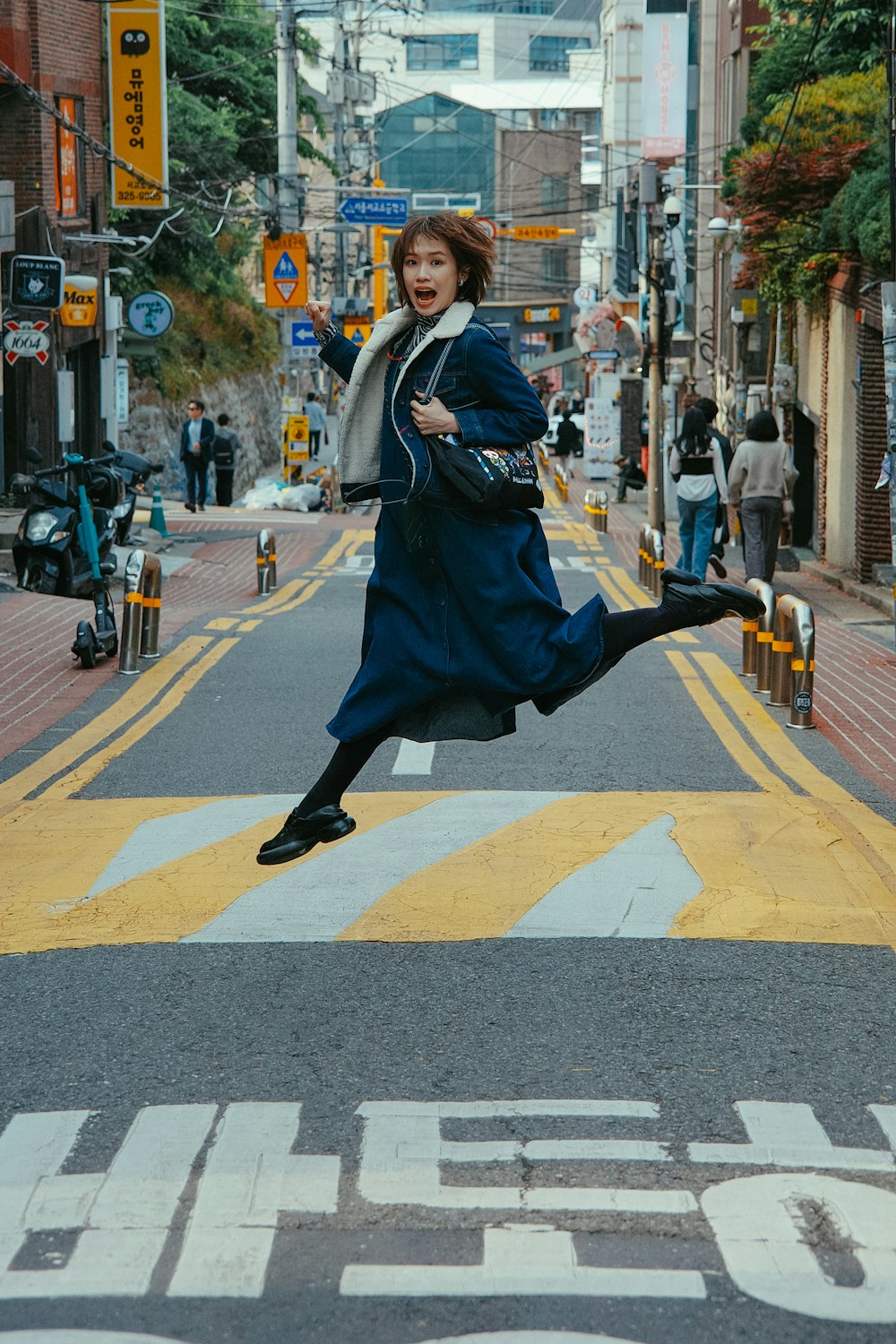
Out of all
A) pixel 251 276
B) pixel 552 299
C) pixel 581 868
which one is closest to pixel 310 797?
pixel 581 868

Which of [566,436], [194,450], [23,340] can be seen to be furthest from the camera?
[566,436]

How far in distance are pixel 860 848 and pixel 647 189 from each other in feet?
78.6

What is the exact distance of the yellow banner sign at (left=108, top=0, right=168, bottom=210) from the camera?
25891 millimetres

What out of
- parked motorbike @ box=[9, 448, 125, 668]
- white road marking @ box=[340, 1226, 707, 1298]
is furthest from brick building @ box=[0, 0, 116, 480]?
white road marking @ box=[340, 1226, 707, 1298]

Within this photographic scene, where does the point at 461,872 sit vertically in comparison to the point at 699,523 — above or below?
below

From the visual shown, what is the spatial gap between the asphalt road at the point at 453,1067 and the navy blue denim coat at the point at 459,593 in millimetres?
819

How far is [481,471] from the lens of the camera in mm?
4883

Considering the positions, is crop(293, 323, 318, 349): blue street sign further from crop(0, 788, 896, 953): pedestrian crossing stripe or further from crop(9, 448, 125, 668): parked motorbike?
crop(0, 788, 896, 953): pedestrian crossing stripe

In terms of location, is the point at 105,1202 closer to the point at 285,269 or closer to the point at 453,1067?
the point at 453,1067

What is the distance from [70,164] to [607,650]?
24941 millimetres

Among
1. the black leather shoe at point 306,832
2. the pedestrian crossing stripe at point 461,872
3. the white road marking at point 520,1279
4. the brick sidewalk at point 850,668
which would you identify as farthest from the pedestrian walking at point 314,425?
the white road marking at point 520,1279

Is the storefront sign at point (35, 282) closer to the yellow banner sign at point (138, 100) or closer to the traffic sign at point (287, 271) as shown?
the yellow banner sign at point (138, 100)

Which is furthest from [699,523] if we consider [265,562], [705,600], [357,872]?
[705,600]

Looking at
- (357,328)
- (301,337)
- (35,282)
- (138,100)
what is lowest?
(301,337)
